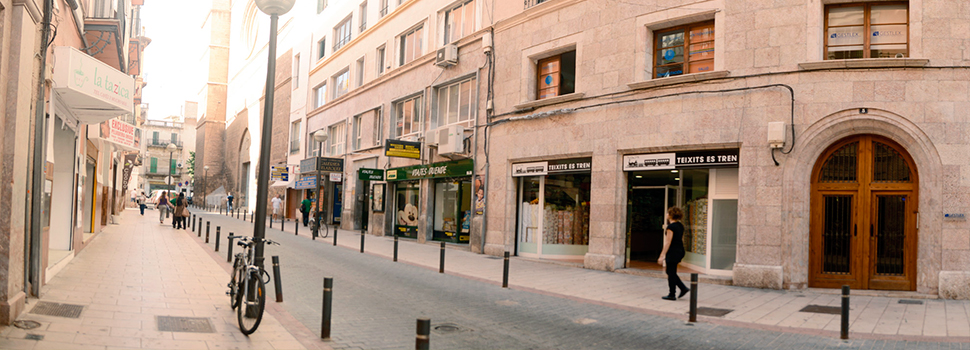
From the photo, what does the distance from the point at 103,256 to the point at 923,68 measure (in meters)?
16.5

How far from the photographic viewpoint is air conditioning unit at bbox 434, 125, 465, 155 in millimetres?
19031

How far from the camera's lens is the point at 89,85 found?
9039 millimetres

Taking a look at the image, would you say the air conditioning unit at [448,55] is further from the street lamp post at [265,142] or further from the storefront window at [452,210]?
the street lamp post at [265,142]

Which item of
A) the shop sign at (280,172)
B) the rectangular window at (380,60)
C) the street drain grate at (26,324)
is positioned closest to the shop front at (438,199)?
the rectangular window at (380,60)

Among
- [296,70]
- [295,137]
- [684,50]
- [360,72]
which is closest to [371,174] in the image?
[360,72]

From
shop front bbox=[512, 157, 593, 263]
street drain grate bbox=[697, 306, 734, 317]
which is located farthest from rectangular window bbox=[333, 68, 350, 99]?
street drain grate bbox=[697, 306, 734, 317]

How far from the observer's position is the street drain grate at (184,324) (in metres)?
6.80

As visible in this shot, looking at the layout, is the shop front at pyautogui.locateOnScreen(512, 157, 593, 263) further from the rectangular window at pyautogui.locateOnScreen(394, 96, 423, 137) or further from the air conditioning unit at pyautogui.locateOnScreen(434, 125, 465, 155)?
the rectangular window at pyautogui.locateOnScreen(394, 96, 423, 137)

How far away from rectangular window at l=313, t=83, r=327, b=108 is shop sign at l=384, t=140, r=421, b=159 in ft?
44.8

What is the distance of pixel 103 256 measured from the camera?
44.4ft

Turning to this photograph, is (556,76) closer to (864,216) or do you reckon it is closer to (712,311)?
(864,216)

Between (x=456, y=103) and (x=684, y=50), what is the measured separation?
9052 millimetres

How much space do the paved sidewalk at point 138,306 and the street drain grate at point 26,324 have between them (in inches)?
2.8

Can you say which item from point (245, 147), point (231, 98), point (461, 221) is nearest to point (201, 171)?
point (231, 98)
